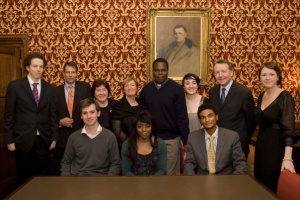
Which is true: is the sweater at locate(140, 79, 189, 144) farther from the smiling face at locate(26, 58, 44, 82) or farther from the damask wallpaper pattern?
the damask wallpaper pattern

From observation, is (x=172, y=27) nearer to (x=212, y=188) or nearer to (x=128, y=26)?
(x=128, y=26)

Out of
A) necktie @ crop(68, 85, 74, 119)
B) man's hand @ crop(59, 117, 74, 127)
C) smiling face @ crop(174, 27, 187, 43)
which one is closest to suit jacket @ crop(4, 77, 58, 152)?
man's hand @ crop(59, 117, 74, 127)

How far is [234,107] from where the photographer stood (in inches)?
130

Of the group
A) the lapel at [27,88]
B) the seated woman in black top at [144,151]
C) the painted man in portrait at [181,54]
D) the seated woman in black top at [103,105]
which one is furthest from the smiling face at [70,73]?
the painted man in portrait at [181,54]

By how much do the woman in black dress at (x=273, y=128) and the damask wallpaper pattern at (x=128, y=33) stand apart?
2535 millimetres

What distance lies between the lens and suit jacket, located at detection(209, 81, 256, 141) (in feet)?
10.8

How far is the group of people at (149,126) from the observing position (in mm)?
2824

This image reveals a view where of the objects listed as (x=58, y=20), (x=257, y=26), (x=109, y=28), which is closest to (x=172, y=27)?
(x=109, y=28)

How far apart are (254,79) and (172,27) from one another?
5.09 feet

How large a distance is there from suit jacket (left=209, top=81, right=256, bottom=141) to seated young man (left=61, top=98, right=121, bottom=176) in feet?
3.62

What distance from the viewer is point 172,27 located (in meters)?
5.38

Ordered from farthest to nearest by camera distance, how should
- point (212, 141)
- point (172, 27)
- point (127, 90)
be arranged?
point (172, 27) → point (127, 90) → point (212, 141)

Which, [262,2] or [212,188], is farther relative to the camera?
[262,2]

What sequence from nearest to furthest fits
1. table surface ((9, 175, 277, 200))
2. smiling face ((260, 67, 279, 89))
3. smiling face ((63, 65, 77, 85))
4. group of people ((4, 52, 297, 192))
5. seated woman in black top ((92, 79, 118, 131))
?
1. table surface ((9, 175, 277, 200))
2. group of people ((4, 52, 297, 192))
3. smiling face ((260, 67, 279, 89))
4. seated woman in black top ((92, 79, 118, 131))
5. smiling face ((63, 65, 77, 85))
